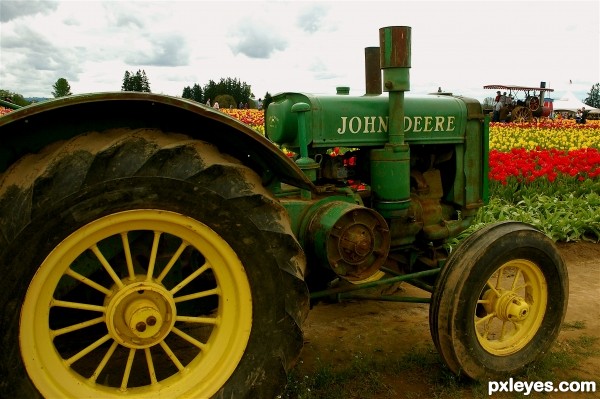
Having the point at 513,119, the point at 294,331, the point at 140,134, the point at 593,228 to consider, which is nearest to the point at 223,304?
the point at 294,331

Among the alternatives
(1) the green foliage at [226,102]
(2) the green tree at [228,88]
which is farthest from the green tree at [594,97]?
(1) the green foliage at [226,102]

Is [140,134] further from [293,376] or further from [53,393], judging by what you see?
[293,376]

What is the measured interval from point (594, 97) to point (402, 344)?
9099cm

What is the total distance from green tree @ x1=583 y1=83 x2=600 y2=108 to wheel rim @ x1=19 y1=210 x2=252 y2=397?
296ft

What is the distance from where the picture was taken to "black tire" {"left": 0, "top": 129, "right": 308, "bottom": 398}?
1736 millimetres

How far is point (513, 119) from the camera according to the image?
2402 cm

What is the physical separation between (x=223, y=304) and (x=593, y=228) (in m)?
5.11

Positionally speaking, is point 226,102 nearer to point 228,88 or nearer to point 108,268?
point 228,88

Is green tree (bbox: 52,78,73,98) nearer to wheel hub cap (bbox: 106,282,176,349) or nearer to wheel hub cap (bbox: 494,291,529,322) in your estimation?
wheel hub cap (bbox: 106,282,176,349)

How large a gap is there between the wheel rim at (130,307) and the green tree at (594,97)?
90.4 metres

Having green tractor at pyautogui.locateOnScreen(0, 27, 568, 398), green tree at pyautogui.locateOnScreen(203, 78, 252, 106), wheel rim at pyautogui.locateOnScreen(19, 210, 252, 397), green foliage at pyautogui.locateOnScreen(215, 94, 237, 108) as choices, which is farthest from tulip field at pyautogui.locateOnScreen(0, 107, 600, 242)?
green tree at pyautogui.locateOnScreen(203, 78, 252, 106)

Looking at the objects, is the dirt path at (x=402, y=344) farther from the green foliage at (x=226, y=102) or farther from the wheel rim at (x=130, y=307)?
the green foliage at (x=226, y=102)

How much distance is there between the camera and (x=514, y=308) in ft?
9.71

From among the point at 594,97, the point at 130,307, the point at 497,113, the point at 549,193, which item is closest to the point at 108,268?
the point at 130,307
